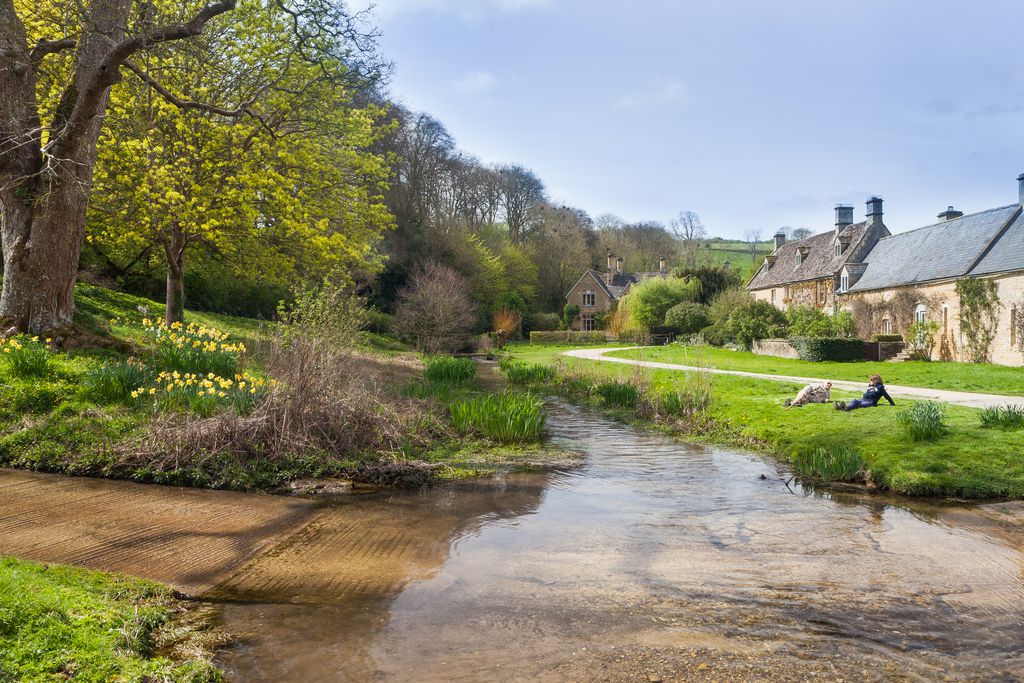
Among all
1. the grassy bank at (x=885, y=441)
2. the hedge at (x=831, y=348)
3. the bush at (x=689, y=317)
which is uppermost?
the bush at (x=689, y=317)

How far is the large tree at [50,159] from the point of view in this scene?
405 inches

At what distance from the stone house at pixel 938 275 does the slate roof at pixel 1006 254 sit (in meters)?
0.04

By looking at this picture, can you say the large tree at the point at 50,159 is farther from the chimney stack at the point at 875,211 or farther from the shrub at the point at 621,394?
the chimney stack at the point at 875,211

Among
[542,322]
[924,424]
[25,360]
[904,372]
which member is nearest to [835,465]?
[924,424]

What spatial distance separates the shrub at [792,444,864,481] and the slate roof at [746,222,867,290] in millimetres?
32654

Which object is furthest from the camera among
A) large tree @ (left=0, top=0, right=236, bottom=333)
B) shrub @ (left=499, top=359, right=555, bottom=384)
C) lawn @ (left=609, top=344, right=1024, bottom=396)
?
shrub @ (left=499, top=359, right=555, bottom=384)

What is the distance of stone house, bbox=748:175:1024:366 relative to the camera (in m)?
24.9

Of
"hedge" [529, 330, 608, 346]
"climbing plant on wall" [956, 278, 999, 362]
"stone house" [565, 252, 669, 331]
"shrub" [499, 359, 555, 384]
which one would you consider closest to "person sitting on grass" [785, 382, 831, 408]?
"shrub" [499, 359, 555, 384]

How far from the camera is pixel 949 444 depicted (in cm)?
930

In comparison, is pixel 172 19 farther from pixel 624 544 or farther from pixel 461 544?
pixel 624 544

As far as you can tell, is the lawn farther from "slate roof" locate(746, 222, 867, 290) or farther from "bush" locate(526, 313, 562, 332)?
"bush" locate(526, 313, 562, 332)

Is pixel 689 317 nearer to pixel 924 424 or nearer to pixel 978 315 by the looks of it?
pixel 978 315

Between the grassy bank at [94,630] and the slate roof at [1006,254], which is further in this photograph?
the slate roof at [1006,254]

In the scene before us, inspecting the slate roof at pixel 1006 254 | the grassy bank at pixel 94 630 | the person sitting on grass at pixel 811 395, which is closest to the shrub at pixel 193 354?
the grassy bank at pixel 94 630
